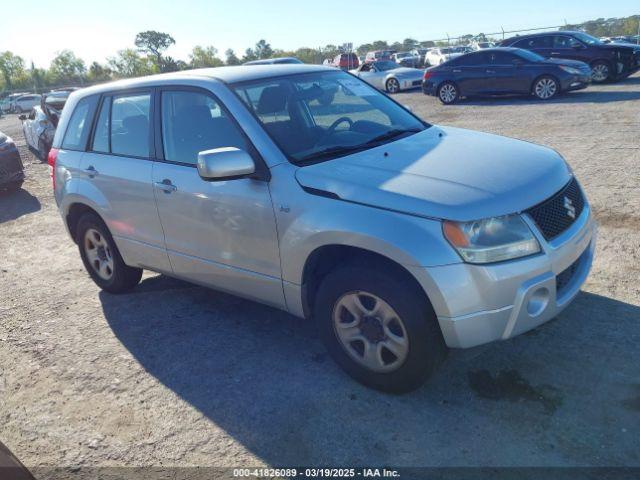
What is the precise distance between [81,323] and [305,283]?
2361 millimetres

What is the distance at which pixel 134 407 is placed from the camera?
139 inches

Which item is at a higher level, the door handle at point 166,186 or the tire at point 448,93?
the door handle at point 166,186

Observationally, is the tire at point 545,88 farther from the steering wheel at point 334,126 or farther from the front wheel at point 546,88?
the steering wheel at point 334,126

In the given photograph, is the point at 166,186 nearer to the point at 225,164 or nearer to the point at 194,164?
the point at 194,164

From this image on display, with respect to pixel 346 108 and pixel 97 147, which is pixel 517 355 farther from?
pixel 97 147

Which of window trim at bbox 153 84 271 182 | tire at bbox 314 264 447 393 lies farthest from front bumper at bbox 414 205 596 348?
window trim at bbox 153 84 271 182

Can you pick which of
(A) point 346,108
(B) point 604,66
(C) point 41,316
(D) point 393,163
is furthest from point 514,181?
(B) point 604,66

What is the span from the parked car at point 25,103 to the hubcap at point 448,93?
33.6m

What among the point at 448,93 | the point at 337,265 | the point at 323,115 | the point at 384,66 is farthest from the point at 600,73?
the point at 337,265

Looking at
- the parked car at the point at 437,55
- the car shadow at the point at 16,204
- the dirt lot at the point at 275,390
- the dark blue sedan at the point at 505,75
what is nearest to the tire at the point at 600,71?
the dark blue sedan at the point at 505,75

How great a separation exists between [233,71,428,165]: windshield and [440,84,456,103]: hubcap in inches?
502

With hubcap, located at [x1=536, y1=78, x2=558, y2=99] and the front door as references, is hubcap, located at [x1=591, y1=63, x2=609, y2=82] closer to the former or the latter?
hubcap, located at [x1=536, y1=78, x2=558, y2=99]

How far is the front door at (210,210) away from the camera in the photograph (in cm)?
356

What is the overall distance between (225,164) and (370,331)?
4.25ft
